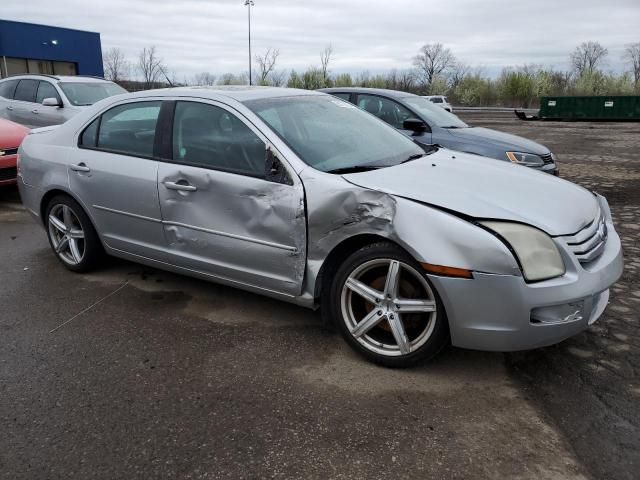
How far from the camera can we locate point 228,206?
3463 millimetres

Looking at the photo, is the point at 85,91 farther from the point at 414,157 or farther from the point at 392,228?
the point at 392,228

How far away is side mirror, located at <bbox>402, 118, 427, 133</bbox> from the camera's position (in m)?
7.02

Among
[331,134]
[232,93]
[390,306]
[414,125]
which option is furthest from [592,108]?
[390,306]

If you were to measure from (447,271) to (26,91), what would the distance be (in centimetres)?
1077

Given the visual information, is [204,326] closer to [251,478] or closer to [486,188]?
[251,478]

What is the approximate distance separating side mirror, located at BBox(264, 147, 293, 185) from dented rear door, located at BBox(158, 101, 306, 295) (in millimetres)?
26

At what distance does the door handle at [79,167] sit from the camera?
4244 mm

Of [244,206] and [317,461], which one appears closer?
[317,461]

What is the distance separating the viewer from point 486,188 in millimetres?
3115

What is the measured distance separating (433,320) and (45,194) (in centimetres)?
354

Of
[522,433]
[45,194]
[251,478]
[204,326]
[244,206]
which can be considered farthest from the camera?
[45,194]

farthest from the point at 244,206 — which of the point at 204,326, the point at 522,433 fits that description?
the point at 522,433

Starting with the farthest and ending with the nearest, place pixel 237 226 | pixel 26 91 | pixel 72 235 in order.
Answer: pixel 26 91 < pixel 72 235 < pixel 237 226

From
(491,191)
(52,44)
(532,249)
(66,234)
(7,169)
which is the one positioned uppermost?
(52,44)
